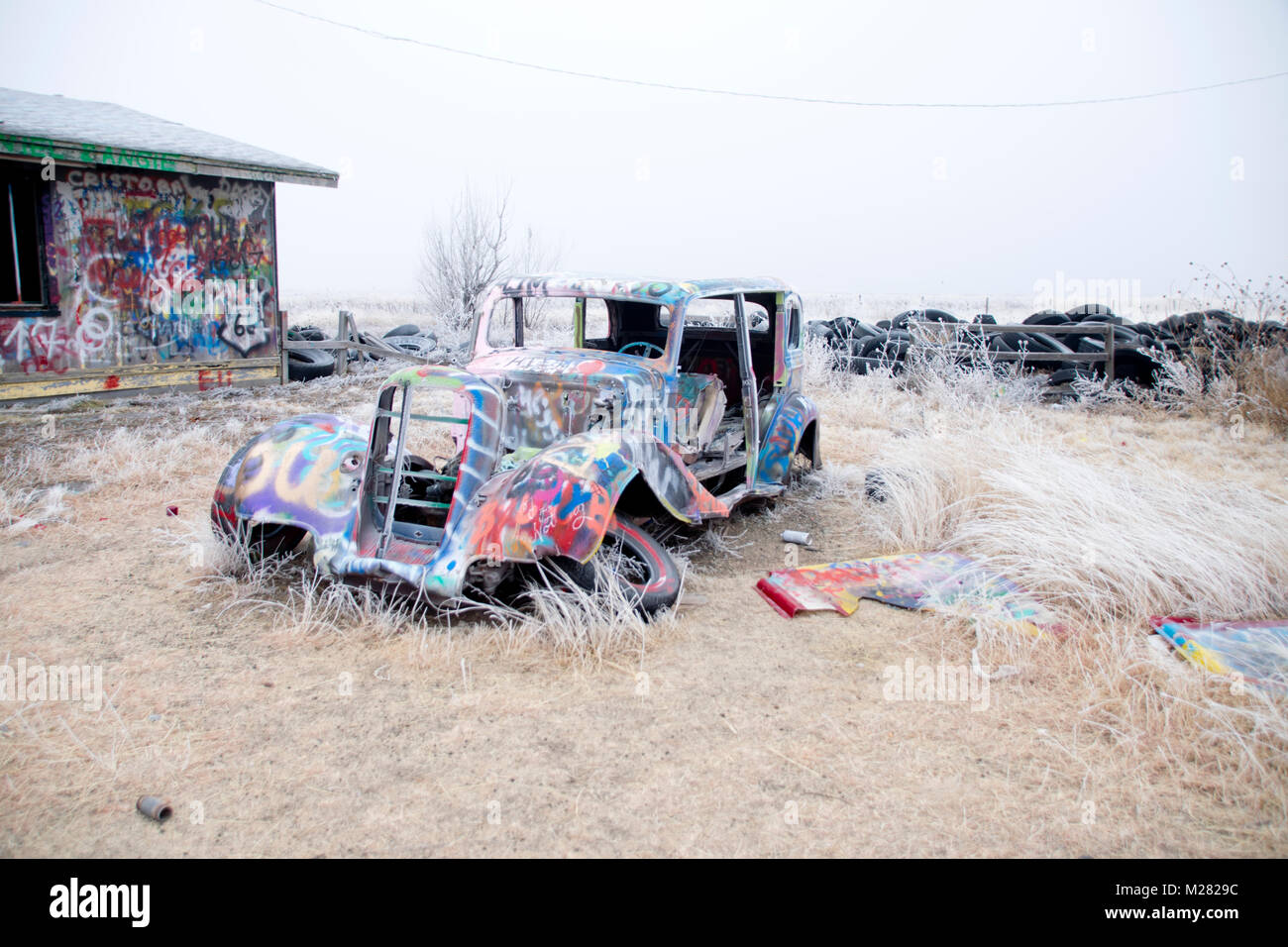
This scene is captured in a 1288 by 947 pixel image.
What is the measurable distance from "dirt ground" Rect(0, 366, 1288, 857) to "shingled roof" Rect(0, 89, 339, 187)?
6.29 meters

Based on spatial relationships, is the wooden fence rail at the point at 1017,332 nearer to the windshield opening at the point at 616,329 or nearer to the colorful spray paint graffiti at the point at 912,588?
the windshield opening at the point at 616,329

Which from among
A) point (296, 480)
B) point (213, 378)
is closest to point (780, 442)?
point (296, 480)

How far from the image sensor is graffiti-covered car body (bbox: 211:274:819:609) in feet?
12.3

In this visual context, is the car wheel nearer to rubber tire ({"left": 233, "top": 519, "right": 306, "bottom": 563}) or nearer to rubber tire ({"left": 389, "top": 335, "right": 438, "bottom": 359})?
rubber tire ({"left": 389, "top": 335, "right": 438, "bottom": 359})

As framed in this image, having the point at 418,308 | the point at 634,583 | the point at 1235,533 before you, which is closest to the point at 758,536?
the point at 634,583

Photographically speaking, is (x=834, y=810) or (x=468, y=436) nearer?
(x=834, y=810)

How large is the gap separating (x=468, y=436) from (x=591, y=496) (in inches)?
29.6

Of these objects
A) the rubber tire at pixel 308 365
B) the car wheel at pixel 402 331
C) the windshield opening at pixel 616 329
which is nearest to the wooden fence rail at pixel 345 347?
the rubber tire at pixel 308 365

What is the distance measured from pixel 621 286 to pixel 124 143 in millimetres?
7422

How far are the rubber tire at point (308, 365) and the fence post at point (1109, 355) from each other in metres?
10.9

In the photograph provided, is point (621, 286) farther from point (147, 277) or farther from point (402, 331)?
point (402, 331)

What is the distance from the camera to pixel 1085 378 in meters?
10.9

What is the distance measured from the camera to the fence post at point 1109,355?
10625 mm
